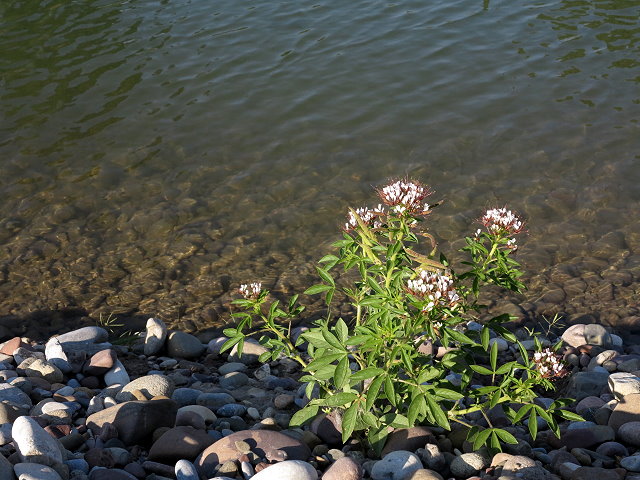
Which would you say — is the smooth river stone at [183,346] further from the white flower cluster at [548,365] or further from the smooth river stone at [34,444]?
the white flower cluster at [548,365]

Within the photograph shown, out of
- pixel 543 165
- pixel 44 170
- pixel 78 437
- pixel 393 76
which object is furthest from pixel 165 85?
pixel 78 437

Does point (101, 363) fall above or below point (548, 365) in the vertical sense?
below

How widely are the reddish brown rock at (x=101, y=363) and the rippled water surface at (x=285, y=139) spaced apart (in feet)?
4.38

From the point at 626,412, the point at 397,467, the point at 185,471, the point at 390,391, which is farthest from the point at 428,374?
the point at 626,412

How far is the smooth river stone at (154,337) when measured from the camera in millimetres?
6543

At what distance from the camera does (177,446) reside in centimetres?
442

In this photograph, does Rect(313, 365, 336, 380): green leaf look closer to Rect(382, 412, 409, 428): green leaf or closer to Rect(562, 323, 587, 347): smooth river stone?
Rect(382, 412, 409, 428): green leaf

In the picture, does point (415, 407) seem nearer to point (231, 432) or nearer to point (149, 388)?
point (231, 432)

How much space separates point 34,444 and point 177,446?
83 centimetres

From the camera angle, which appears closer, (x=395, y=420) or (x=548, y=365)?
(x=548, y=365)

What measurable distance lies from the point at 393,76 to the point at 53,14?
692cm

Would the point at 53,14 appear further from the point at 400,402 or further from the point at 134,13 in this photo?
the point at 400,402

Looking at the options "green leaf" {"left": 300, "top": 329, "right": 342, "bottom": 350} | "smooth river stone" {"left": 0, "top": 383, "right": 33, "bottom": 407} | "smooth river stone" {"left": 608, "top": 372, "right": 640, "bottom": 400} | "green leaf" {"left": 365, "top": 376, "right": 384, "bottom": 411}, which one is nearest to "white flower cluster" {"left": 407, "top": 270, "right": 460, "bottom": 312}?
"green leaf" {"left": 365, "top": 376, "right": 384, "bottom": 411}

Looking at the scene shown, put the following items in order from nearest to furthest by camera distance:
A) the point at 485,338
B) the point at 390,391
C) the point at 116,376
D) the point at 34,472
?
the point at 34,472, the point at 390,391, the point at 485,338, the point at 116,376
